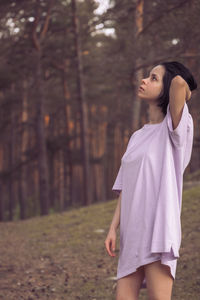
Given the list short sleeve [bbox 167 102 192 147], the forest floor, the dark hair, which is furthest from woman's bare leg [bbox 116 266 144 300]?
the forest floor

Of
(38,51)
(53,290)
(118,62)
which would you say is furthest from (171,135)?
(38,51)

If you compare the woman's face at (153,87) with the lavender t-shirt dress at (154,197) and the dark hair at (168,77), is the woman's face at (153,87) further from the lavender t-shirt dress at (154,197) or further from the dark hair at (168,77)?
the lavender t-shirt dress at (154,197)

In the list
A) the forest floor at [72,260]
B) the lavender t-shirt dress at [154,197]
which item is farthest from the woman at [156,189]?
the forest floor at [72,260]

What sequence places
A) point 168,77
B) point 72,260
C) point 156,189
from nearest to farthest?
point 156,189 → point 168,77 → point 72,260

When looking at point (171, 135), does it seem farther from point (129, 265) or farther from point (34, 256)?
point (34, 256)

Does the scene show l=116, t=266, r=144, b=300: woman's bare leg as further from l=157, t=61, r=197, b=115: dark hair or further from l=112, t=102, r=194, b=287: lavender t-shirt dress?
l=157, t=61, r=197, b=115: dark hair

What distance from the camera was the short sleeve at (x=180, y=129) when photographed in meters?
2.65

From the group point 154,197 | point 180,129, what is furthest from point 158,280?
point 180,129

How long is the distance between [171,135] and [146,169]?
0.24 metres

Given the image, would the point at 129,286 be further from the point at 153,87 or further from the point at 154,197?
the point at 153,87

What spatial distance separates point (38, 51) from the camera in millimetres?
17609

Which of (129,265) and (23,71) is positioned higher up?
(23,71)

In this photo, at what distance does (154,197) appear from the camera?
8.86 feet

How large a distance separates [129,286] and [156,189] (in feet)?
1.94
